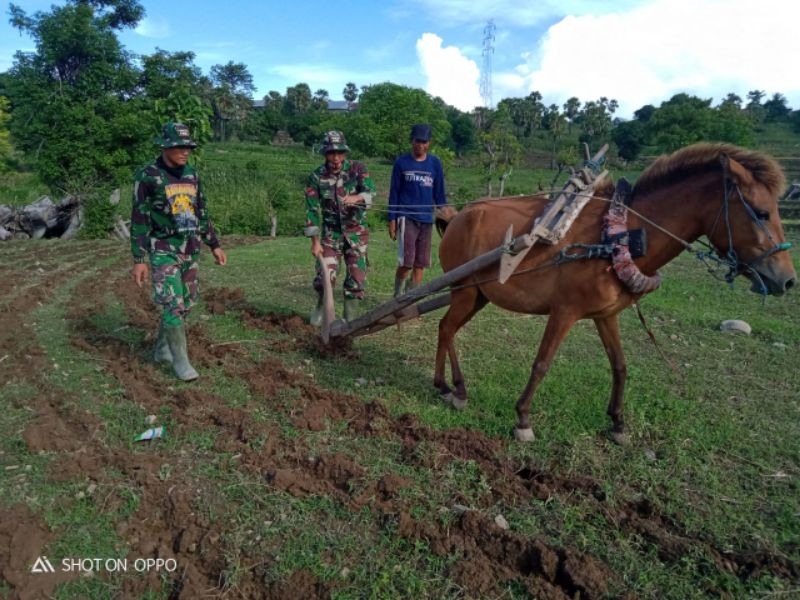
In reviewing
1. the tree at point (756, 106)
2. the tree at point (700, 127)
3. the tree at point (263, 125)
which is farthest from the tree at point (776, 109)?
the tree at point (263, 125)

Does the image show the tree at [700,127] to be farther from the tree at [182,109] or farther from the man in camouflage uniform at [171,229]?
the man in camouflage uniform at [171,229]

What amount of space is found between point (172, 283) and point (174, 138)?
1.32m

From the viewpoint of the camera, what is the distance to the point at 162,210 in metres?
4.95

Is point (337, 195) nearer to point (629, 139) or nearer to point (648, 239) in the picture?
point (648, 239)

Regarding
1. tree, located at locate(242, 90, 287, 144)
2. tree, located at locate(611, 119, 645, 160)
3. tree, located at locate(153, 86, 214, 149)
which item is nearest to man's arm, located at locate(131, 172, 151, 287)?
tree, located at locate(153, 86, 214, 149)

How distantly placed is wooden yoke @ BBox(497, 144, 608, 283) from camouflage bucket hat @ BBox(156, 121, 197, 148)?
2.96 metres

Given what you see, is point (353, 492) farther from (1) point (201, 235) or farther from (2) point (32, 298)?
(2) point (32, 298)

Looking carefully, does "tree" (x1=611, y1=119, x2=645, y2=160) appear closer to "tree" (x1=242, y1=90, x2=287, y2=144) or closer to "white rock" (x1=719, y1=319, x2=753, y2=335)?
"tree" (x1=242, y1=90, x2=287, y2=144)

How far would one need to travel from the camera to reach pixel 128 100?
1959 centimetres

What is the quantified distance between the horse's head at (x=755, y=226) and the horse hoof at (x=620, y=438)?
1.42 meters

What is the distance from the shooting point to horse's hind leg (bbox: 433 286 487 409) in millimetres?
4691

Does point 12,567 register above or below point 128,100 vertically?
below

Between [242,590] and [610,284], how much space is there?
9.75 feet

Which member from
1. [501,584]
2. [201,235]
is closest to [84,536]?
[501,584]
